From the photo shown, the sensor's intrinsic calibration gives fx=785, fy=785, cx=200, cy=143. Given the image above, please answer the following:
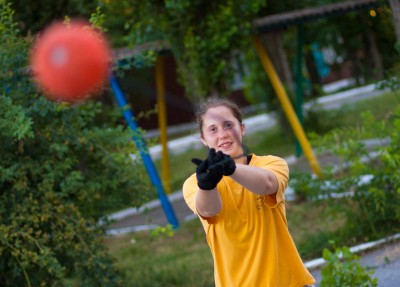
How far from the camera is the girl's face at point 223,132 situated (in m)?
3.33

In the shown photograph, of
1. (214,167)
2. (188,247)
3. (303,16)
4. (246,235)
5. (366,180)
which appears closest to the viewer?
(214,167)

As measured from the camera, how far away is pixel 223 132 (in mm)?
3348

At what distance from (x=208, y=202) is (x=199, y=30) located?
29.4ft

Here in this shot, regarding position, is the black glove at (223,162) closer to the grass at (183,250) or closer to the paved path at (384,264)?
the paved path at (384,264)

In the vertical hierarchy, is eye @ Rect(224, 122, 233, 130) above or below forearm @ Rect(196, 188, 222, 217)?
above

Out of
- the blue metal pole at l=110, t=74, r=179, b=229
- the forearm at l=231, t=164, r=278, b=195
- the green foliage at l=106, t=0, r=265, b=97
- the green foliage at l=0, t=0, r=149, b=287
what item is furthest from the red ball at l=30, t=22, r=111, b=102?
the green foliage at l=106, t=0, r=265, b=97

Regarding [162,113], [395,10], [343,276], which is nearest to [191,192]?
[343,276]

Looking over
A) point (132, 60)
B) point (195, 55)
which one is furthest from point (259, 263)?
point (195, 55)

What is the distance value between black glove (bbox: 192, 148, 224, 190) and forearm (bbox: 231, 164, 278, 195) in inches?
3.9

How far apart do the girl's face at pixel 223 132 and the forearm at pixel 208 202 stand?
217 mm

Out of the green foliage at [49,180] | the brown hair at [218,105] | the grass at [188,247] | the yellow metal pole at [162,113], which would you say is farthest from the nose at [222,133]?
the yellow metal pole at [162,113]

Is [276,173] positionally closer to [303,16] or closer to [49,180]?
[49,180]

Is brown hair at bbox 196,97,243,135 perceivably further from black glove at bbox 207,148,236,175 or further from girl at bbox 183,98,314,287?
black glove at bbox 207,148,236,175

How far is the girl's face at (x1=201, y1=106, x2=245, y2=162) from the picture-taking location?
10.9ft
